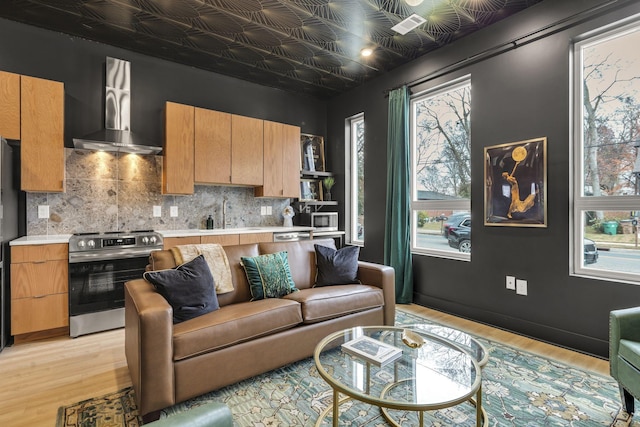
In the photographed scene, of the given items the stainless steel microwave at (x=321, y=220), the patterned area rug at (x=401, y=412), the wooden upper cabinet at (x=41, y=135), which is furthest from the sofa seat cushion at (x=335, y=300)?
the wooden upper cabinet at (x=41, y=135)

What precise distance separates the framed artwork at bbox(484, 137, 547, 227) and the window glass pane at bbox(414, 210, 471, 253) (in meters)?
0.37

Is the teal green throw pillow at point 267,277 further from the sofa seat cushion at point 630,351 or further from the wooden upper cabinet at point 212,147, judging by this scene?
the sofa seat cushion at point 630,351

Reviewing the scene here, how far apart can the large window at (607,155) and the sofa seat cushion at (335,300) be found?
5.74 ft

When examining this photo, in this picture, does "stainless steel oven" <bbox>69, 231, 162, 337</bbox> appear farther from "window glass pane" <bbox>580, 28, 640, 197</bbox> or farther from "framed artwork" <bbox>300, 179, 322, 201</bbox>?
"window glass pane" <bbox>580, 28, 640, 197</bbox>

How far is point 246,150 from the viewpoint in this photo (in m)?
4.46

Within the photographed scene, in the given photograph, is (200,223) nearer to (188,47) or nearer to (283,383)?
(188,47)

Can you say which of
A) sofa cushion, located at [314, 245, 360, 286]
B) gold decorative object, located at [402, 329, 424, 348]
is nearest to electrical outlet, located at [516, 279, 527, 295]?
sofa cushion, located at [314, 245, 360, 286]

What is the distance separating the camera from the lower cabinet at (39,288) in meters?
2.86

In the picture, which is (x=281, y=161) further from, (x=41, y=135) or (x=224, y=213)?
(x=41, y=135)

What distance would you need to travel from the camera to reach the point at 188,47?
378 cm

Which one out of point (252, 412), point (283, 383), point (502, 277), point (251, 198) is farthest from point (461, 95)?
point (252, 412)


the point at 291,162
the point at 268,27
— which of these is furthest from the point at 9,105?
the point at 291,162

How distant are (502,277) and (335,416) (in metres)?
2.44

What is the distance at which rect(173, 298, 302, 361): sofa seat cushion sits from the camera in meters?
1.89
